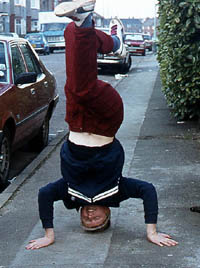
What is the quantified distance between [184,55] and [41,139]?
2.68 meters

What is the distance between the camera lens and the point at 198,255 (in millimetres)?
5023

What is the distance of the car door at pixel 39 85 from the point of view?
9473 mm

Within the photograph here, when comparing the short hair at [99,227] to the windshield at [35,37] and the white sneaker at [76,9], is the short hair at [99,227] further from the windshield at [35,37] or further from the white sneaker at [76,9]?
the windshield at [35,37]

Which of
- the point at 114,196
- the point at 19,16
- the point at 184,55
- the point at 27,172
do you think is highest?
the point at 184,55

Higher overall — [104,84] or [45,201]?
[104,84]

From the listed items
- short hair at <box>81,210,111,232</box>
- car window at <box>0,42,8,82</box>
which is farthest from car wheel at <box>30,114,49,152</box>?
short hair at <box>81,210,111,232</box>

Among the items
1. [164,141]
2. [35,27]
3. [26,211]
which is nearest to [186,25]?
[164,141]

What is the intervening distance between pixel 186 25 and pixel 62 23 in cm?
4939

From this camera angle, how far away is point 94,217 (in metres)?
5.52

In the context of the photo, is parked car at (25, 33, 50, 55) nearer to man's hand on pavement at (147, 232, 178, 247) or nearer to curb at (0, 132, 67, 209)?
curb at (0, 132, 67, 209)

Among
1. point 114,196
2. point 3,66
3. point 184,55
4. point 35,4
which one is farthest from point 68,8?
point 35,4

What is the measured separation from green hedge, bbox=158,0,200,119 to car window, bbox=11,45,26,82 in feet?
8.23

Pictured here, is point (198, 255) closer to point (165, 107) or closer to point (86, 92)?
point (86, 92)

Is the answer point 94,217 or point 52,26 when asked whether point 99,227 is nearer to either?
point 94,217
